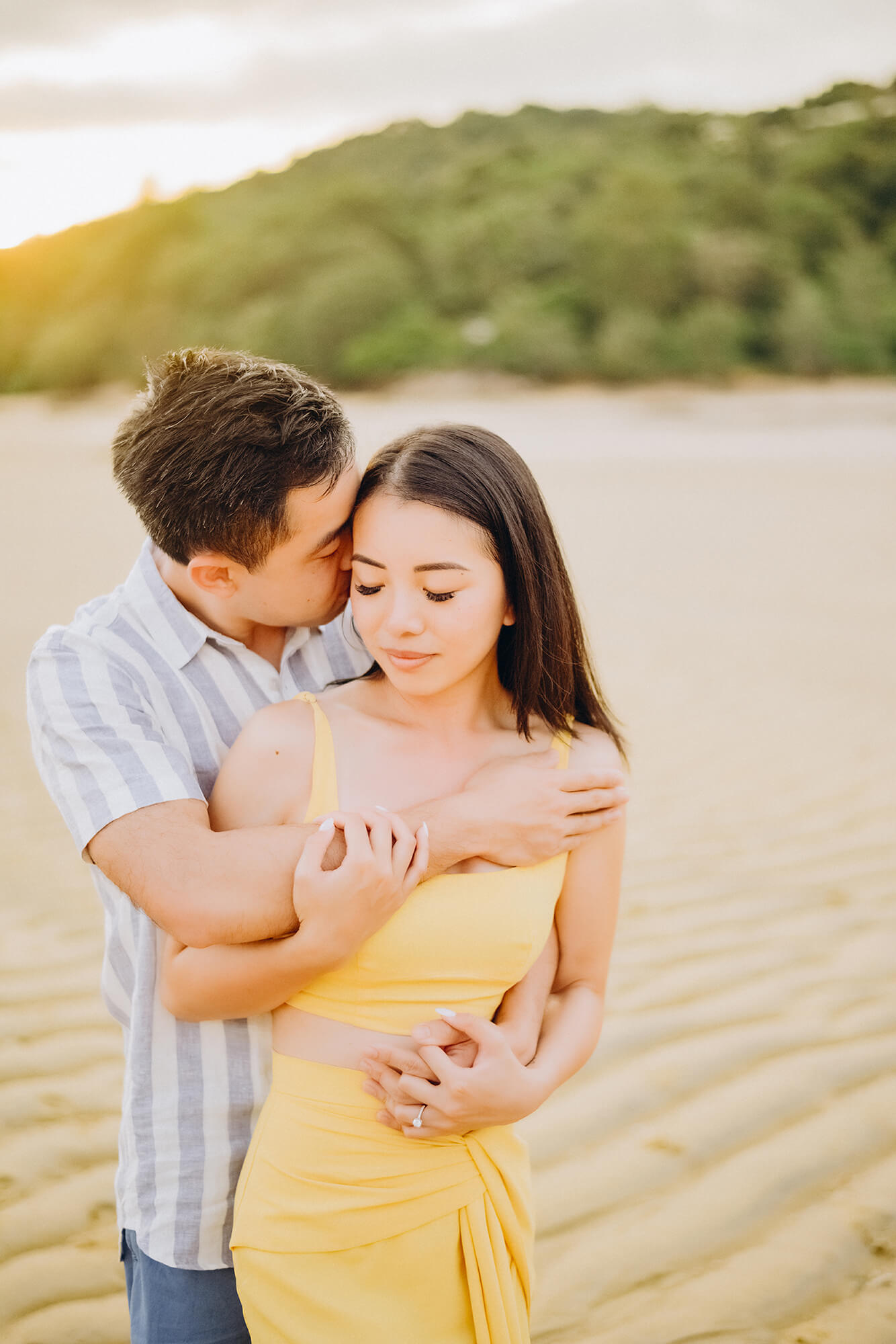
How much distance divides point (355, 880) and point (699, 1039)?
2.39 m

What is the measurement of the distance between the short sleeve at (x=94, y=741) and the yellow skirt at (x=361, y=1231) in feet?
1.72

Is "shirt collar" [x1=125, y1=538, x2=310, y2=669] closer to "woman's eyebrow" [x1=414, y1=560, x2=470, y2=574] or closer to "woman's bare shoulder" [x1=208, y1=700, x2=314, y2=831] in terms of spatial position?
"woman's bare shoulder" [x1=208, y1=700, x2=314, y2=831]

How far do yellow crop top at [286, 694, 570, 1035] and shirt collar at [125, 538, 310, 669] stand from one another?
37 cm

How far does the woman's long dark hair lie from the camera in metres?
1.92

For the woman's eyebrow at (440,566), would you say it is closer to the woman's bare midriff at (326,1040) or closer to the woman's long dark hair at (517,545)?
the woman's long dark hair at (517,545)

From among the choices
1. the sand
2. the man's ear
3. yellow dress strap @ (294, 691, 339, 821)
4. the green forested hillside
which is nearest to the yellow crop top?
yellow dress strap @ (294, 691, 339, 821)

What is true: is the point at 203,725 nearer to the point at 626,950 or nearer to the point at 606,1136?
the point at 606,1136

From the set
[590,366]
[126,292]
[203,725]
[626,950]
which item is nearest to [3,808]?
[626,950]

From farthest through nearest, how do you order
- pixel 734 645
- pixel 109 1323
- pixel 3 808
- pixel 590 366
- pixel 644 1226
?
pixel 590 366 → pixel 734 645 → pixel 3 808 → pixel 644 1226 → pixel 109 1323

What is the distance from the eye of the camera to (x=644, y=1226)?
9.65 ft

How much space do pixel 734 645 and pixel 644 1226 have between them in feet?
22.8

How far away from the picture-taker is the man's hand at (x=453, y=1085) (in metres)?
1.73

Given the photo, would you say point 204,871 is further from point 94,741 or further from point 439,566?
point 439,566

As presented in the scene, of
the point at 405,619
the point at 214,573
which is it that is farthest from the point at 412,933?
the point at 214,573
